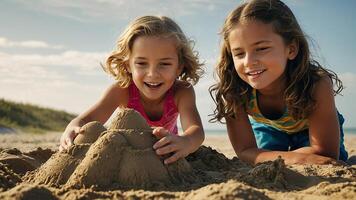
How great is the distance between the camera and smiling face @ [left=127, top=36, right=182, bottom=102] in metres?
3.92

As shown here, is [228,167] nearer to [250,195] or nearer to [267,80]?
[267,80]

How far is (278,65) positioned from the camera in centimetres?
379

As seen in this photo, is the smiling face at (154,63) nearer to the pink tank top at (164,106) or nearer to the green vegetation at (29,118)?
the pink tank top at (164,106)

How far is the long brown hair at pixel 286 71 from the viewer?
152 inches

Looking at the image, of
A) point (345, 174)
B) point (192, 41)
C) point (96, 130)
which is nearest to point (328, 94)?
point (345, 174)

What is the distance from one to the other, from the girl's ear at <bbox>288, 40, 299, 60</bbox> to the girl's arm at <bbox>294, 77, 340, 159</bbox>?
1.17ft

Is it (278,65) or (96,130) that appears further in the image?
(278,65)

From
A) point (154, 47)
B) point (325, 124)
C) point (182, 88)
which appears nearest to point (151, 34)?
point (154, 47)

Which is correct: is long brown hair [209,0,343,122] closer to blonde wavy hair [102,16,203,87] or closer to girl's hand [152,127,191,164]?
blonde wavy hair [102,16,203,87]

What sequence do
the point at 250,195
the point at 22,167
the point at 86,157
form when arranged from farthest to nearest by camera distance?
the point at 22,167 → the point at 86,157 → the point at 250,195

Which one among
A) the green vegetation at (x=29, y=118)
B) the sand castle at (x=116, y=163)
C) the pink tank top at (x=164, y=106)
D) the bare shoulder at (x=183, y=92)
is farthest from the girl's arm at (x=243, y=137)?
the green vegetation at (x=29, y=118)

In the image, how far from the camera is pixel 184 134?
3.50 m

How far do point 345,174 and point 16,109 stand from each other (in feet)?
58.3

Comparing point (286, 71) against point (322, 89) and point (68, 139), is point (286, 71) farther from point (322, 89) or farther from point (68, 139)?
point (68, 139)
